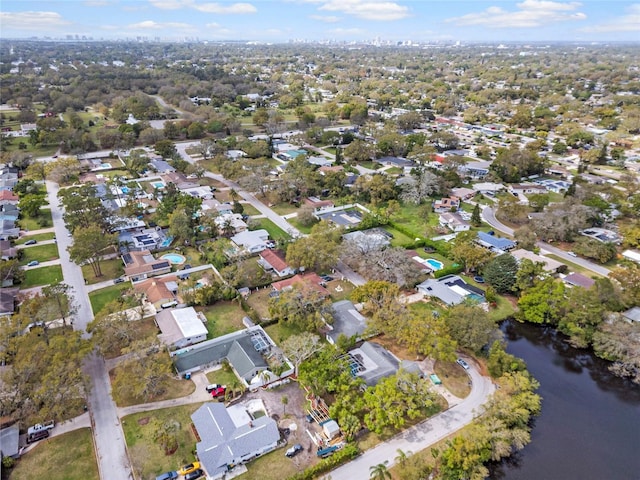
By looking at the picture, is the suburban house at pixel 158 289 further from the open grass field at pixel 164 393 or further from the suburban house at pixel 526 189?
the suburban house at pixel 526 189

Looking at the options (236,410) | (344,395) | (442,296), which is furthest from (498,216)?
(236,410)

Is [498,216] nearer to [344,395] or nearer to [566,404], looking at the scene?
[566,404]

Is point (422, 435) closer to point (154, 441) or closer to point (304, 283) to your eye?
point (304, 283)

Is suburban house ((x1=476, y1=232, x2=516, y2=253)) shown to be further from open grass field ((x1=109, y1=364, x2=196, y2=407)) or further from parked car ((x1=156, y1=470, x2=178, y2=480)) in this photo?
parked car ((x1=156, y1=470, x2=178, y2=480))

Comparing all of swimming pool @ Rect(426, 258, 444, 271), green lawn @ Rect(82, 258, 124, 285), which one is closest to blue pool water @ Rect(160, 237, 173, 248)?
green lawn @ Rect(82, 258, 124, 285)

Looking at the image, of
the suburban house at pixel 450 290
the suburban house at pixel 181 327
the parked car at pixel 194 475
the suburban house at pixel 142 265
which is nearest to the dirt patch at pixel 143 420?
the parked car at pixel 194 475

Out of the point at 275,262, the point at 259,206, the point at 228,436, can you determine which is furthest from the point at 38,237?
the point at 228,436
